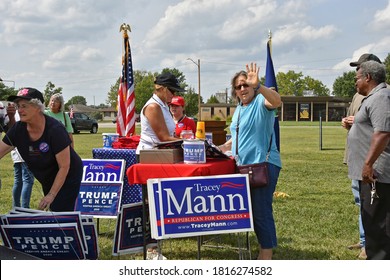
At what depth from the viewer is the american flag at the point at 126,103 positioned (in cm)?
823

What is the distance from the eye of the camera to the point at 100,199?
19.2 feet

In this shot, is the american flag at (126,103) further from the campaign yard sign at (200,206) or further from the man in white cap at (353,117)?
the campaign yard sign at (200,206)

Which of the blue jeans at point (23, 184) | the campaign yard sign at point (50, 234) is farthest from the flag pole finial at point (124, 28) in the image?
the campaign yard sign at point (50, 234)

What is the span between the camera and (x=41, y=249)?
378 centimetres

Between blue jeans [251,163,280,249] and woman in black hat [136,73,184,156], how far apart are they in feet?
2.95

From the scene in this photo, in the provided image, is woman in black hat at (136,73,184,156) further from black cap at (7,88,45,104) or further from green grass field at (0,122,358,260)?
green grass field at (0,122,358,260)

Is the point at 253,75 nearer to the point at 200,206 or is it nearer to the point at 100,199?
the point at 200,206

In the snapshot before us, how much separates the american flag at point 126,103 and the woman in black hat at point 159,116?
3.53 m

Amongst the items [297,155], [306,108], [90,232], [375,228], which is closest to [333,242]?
[375,228]

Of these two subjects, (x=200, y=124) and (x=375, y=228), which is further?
(x=200, y=124)

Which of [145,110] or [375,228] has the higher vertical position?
[145,110]
